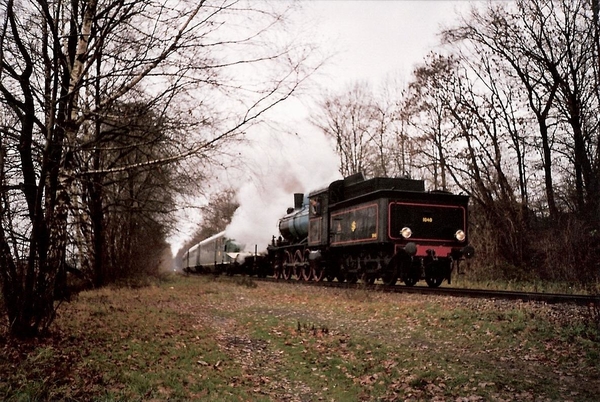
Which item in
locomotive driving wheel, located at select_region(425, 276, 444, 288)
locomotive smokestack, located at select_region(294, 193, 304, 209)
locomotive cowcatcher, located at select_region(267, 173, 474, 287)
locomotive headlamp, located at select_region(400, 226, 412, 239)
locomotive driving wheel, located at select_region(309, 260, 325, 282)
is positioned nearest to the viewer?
locomotive headlamp, located at select_region(400, 226, 412, 239)

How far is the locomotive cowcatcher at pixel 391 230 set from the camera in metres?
14.9

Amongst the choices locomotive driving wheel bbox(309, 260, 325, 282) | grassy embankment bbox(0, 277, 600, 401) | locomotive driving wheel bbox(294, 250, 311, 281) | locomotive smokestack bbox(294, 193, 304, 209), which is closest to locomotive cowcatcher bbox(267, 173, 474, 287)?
locomotive driving wheel bbox(309, 260, 325, 282)

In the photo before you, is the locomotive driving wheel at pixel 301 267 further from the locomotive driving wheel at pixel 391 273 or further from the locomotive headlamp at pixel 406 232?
the locomotive headlamp at pixel 406 232

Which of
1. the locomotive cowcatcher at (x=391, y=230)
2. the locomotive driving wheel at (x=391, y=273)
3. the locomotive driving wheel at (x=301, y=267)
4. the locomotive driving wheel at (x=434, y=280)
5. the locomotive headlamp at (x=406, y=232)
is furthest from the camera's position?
the locomotive driving wheel at (x=301, y=267)

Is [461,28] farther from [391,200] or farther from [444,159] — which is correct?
[391,200]

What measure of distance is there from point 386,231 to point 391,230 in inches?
5.9

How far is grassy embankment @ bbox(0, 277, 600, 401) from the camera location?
6.15 metres

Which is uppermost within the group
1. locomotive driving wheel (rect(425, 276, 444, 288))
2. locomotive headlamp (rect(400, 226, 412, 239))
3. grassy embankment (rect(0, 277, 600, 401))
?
locomotive headlamp (rect(400, 226, 412, 239))

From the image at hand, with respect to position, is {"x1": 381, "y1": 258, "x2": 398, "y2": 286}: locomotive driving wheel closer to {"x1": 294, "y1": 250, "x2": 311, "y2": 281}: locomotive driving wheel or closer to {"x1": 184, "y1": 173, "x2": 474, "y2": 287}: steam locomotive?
{"x1": 184, "y1": 173, "x2": 474, "y2": 287}: steam locomotive

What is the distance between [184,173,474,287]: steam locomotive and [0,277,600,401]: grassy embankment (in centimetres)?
416

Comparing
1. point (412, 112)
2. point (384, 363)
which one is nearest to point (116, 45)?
point (384, 363)

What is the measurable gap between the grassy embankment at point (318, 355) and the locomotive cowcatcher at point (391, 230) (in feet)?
13.5

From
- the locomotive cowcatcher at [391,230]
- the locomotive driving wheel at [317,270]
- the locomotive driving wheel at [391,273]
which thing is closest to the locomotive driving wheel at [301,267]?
the locomotive driving wheel at [317,270]

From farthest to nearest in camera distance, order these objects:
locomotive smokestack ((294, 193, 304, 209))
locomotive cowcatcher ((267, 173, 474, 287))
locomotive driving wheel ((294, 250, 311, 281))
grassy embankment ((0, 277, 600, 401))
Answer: locomotive smokestack ((294, 193, 304, 209)) < locomotive driving wheel ((294, 250, 311, 281)) < locomotive cowcatcher ((267, 173, 474, 287)) < grassy embankment ((0, 277, 600, 401))
